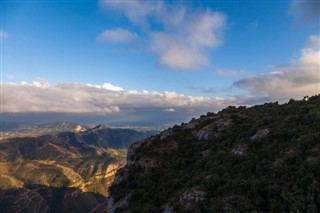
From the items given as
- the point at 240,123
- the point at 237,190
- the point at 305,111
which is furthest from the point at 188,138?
the point at 237,190

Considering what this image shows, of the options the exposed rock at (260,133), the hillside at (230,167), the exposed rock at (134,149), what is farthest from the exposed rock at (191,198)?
the exposed rock at (134,149)

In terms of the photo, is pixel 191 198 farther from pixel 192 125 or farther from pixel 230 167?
pixel 192 125

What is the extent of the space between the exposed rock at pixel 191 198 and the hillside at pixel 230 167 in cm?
10

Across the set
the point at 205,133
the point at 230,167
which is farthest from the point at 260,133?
the point at 205,133

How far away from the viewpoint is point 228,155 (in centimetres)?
7175

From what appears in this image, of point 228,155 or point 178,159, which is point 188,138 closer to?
Answer: point 178,159

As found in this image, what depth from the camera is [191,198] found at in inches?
2288

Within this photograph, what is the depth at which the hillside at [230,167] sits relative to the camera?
52.9 m

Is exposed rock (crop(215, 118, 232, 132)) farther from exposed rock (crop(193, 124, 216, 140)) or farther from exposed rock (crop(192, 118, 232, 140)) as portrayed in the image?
exposed rock (crop(193, 124, 216, 140))

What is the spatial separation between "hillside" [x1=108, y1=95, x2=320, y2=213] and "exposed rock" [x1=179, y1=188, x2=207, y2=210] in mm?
99

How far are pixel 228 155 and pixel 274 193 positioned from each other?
1939 cm

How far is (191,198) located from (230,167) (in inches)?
481

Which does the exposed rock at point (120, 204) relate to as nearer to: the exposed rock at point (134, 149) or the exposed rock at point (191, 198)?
the exposed rock at point (134, 149)

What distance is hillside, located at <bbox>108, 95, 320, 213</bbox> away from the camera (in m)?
52.9
